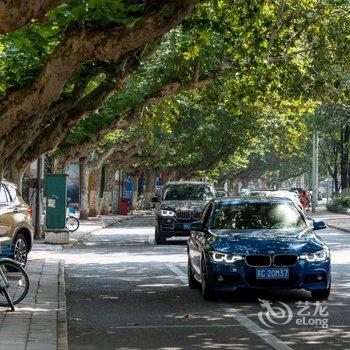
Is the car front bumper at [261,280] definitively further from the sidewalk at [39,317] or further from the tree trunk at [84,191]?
the tree trunk at [84,191]

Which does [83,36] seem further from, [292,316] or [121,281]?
[121,281]

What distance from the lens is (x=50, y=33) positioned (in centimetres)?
1546

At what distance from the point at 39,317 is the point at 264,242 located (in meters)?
3.34

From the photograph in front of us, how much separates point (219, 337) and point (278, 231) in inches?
147

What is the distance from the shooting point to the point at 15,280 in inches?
488

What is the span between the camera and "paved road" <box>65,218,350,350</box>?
9438 mm

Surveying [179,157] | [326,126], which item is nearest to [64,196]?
[326,126]

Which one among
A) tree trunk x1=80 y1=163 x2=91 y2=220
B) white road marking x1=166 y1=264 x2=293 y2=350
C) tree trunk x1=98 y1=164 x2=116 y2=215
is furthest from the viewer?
tree trunk x1=98 y1=164 x2=116 y2=215

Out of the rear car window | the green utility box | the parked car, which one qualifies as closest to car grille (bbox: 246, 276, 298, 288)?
the parked car

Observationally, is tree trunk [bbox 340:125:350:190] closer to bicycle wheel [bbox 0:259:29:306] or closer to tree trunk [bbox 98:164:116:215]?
tree trunk [bbox 98:164:116:215]

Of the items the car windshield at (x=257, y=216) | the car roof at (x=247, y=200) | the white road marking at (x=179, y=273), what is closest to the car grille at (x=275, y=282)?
the car windshield at (x=257, y=216)

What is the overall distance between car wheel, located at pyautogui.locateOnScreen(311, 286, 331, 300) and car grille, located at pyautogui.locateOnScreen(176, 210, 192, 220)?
1339 cm

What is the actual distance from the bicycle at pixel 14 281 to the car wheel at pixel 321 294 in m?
4.02

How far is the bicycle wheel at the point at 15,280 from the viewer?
39.7 feet
